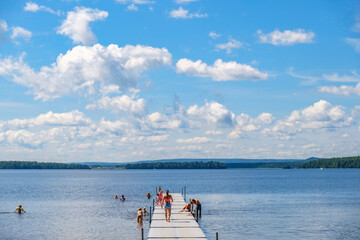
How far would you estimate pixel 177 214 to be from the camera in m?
49.0

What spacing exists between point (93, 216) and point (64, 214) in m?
5.22

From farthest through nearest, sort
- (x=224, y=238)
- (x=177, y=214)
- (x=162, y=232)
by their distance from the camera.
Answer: (x=177, y=214) → (x=224, y=238) → (x=162, y=232)

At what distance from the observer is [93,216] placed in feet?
194

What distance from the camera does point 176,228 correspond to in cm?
3897

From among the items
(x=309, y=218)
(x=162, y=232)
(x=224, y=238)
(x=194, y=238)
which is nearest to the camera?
(x=194, y=238)

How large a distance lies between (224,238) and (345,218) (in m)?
22.1

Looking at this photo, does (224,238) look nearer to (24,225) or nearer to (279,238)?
(279,238)

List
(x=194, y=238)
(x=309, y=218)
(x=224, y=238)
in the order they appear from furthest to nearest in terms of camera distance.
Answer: (x=309, y=218)
(x=224, y=238)
(x=194, y=238)

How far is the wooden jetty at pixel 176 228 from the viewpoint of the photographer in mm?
35062

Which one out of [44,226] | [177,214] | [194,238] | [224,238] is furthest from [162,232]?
[44,226]

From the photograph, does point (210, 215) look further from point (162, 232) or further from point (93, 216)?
point (162, 232)

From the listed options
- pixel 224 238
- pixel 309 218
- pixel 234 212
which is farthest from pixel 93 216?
pixel 309 218

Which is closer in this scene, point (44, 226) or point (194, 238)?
point (194, 238)

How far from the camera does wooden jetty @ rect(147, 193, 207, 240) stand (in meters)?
35.1
